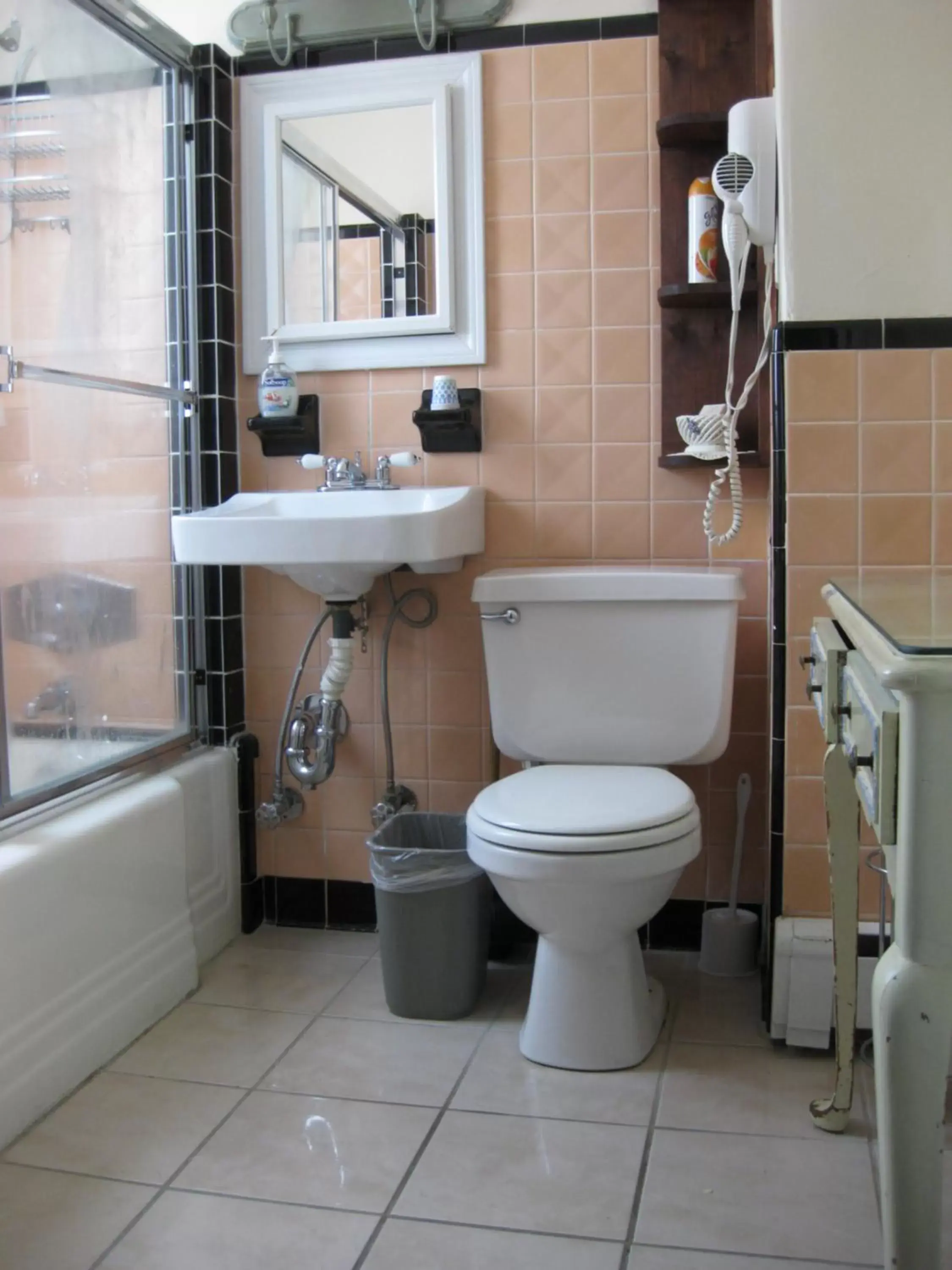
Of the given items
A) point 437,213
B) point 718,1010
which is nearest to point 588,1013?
point 718,1010

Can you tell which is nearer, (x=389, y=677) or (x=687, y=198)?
(x=687, y=198)

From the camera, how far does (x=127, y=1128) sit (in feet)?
5.92

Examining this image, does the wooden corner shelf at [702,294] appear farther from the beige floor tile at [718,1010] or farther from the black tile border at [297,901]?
the black tile border at [297,901]

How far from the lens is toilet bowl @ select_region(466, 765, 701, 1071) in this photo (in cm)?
186

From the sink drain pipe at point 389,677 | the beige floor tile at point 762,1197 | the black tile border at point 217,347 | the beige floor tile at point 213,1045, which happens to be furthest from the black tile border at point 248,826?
the beige floor tile at point 762,1197

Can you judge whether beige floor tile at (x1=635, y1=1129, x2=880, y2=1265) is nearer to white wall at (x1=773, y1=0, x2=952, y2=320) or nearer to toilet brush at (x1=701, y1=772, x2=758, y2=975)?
toilet brush at (x1=701, y1=772, x2=758, y2=975)

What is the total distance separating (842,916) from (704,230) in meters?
1.36

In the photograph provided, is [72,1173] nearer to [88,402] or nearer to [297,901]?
[297,901]

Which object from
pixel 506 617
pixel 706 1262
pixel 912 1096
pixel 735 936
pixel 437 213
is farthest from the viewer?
pixel 437 213

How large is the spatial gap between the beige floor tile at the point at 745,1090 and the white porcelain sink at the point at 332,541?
38.5 inches

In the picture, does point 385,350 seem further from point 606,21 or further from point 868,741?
point 868,741

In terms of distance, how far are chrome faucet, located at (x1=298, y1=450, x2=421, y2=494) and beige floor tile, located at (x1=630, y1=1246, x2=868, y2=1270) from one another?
4.93 feet

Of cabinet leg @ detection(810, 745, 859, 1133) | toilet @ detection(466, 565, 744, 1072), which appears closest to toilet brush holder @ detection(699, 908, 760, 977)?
toilet @ detection(466, 565, 744, 1072)

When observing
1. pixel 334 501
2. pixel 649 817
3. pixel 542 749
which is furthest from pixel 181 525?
pixel 649 817
